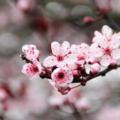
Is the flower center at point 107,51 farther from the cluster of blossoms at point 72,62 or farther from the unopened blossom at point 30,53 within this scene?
the unopened blossom at point 30,53

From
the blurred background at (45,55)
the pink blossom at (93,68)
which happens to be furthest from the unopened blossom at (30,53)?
the blurred background at (45,55)

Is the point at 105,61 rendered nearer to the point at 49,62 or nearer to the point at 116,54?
the point at 116,54

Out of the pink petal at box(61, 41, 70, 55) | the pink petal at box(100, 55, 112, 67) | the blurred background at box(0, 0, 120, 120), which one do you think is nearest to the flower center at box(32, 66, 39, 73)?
the pink petal at box(61, 41, 70, 55)

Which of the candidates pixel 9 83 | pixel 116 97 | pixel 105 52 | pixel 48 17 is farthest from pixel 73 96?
pixel 105 52

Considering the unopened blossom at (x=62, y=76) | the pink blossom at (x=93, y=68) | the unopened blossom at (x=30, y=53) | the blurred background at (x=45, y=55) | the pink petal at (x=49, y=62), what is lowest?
the unopened blossom at (x=62, y=76)

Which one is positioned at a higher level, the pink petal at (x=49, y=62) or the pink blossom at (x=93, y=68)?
the pink petal at (x=49, y=62)

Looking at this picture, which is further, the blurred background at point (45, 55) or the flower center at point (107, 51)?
the blurred background at point (45, 55)

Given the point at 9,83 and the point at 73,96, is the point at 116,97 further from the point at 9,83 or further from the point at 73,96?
the point at 9,83

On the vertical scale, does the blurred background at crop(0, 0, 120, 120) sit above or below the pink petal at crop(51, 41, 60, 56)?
above

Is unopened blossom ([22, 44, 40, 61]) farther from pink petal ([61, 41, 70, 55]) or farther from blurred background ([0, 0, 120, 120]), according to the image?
blurred background ([0, 0, 120, 120])
